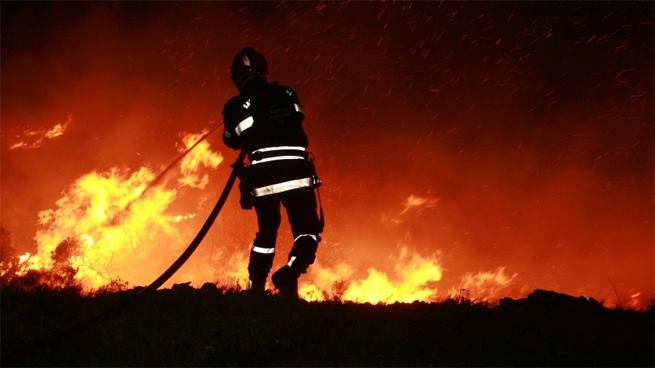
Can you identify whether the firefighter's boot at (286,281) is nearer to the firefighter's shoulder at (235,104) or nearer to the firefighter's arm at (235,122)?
the firefighter's arm at (235,122)

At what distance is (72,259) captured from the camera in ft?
86.9

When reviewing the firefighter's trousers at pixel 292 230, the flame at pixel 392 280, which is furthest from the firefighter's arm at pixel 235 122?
the flame at pixel 392 280

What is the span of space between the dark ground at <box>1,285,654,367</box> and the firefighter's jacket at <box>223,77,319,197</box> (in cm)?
116

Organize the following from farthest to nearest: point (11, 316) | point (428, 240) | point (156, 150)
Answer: point (428, 240), point (156, 150), point (11, 316)

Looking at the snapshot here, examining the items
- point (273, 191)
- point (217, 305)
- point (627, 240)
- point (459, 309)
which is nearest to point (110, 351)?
point (217, 305)

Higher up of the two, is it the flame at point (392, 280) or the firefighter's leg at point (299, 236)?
the flame at point (392, 280)

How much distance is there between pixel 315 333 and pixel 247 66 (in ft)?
9.72

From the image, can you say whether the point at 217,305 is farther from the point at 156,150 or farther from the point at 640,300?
the point at 156,150

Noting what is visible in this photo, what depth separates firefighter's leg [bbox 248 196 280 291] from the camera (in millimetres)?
5691

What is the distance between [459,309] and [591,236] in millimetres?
37943

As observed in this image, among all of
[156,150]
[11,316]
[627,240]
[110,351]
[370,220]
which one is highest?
[156,150]

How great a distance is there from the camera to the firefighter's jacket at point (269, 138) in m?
5.51

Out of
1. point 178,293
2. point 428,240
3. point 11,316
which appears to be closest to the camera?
point 11,316

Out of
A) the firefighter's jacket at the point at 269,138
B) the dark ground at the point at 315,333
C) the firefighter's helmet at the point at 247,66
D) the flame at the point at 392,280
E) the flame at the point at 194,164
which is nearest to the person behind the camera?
the dark ground at the point at 315,333
